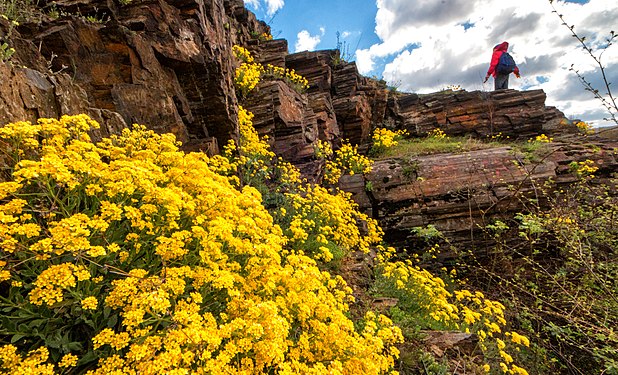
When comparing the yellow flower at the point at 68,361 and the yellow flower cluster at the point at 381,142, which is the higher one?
the yellow flower cluster at the point at 381,142

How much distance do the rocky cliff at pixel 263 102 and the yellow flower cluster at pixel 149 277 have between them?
1.30 metres

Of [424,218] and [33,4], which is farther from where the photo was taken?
[424,218]

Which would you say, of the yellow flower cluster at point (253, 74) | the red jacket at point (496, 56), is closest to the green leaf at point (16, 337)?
the yellow flower cluster at point (253, 74)

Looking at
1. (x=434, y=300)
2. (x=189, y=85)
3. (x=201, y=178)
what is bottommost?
(x=434, y=300)

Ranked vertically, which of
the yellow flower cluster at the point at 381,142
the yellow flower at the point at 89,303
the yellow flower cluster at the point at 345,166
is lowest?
the yellow flower at the point at 89,303

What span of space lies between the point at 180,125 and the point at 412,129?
13938 millimetres

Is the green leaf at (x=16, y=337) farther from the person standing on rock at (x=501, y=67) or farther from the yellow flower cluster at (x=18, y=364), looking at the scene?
the person standing on rock at (x=501, y=67)

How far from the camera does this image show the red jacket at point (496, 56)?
670 inches

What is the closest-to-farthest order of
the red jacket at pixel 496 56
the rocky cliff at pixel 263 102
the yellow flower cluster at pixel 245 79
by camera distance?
the rocky cliff at pixel 263 102, the yellow flower cluster at pixel 245 79, the red jacket at pixel 496 56

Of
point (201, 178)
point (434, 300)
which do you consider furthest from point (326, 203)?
point (201, 178)

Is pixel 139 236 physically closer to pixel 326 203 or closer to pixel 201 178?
pixel 201 178

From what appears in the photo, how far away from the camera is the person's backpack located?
1680 cm

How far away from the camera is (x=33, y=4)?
503 cm

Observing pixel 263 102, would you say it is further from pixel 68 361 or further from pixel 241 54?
pixel 68 361
